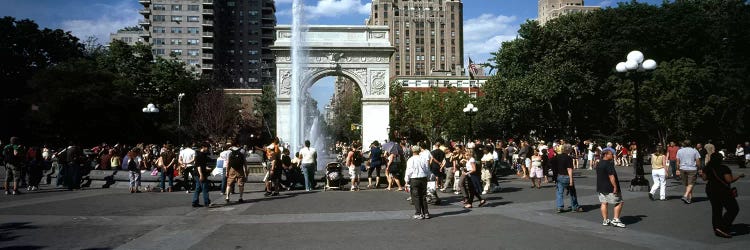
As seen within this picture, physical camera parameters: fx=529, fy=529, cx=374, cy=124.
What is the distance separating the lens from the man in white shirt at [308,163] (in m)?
17.0

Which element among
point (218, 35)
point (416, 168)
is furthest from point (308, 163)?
point (218, 35)

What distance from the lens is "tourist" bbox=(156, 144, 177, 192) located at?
16984 millimetres

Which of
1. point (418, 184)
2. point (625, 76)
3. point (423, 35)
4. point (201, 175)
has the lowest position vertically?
point (418, 184)

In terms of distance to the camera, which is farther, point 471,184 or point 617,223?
point 471,184

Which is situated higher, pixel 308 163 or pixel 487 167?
pixel 308 163

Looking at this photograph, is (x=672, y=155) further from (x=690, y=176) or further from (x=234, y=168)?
(x=234, y=168)

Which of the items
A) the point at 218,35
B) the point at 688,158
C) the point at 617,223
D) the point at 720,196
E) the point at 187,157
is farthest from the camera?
the point at 218,35

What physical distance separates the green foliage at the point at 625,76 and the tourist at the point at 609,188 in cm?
2455

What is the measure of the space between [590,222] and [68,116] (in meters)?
40.8

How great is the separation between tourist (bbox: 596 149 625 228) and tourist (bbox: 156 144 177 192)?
12892 mm

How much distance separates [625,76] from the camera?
37375mm

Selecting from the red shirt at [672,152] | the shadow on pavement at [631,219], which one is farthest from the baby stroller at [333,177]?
the red shirt at [672,152]

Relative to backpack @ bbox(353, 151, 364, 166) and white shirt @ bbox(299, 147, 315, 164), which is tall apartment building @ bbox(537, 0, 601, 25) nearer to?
backpack @ bbox(353, 151, 364, 166)

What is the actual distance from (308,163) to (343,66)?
1864 cm
